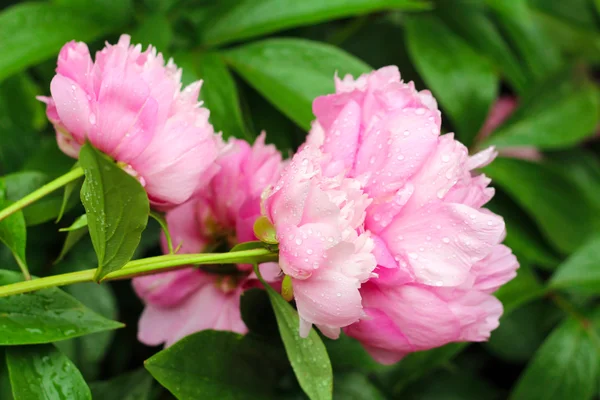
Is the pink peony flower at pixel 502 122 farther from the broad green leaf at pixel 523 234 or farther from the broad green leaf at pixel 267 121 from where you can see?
the broad green leaf at pixel 267 121

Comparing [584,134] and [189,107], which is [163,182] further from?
[584,134]

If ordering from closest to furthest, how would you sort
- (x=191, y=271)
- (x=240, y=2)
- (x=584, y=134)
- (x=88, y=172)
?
(x=88, y=172) → (x=191, y=271) → (x=240, y=2) → (x=584, y=134)

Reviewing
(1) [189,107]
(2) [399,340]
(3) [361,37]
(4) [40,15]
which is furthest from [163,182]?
(3) [361,37]

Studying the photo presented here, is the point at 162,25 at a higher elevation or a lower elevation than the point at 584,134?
higher

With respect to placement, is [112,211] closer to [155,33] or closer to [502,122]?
[155,33]

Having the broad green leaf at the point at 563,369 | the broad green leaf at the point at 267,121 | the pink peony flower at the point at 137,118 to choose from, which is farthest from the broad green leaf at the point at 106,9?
the broad green leaf at the point at 563,369

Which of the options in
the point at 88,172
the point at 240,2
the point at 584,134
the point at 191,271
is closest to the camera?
the point at 88,172

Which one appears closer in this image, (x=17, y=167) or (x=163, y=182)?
(x=163, y=182)
